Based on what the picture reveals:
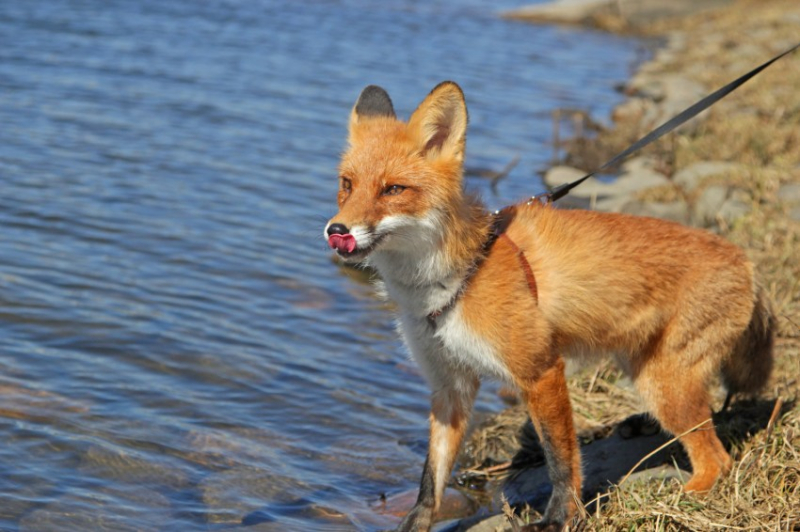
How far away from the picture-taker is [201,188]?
36.6ft

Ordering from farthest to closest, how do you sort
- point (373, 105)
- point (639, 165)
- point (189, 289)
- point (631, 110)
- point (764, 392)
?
point (631, 110) < point (639, 165) < point (189, 289) < point (764, 392) < point (373, 105)

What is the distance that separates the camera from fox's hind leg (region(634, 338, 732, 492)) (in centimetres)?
478

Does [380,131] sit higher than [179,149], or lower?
higher

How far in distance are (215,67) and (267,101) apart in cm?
215

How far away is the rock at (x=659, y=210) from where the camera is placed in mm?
9344

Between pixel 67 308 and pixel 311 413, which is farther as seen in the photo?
pixel 67 308

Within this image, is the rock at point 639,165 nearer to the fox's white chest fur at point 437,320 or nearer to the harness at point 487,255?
the harness at point 487,255

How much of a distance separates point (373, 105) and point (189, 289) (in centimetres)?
397

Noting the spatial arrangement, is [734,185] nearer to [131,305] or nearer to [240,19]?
[131,305]

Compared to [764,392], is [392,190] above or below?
above

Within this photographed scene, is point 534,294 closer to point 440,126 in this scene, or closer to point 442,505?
point 440,126

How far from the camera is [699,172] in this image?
1088 cm

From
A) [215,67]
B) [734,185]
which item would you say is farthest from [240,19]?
[734,185]

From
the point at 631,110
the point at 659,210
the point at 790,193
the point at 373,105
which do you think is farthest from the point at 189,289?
the point at 631,110
